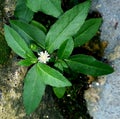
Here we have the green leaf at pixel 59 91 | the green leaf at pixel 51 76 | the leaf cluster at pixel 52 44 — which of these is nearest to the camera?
the green leaf at pixel 51 76

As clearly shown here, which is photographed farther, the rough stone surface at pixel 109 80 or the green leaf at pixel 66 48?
the rough stone surface at pixel 109 80

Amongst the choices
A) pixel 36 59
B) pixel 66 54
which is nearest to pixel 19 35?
pixel 36 59

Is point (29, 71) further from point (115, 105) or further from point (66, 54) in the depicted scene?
point (115, 105)

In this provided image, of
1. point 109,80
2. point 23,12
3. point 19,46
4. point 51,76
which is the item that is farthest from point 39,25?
point 109,80

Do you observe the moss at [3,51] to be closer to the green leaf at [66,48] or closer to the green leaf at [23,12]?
the green leaf at [23,12]

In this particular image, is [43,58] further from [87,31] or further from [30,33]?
[87,31]

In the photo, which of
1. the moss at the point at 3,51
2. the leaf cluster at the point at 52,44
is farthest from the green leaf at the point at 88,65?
the moss at the point at 3,51
